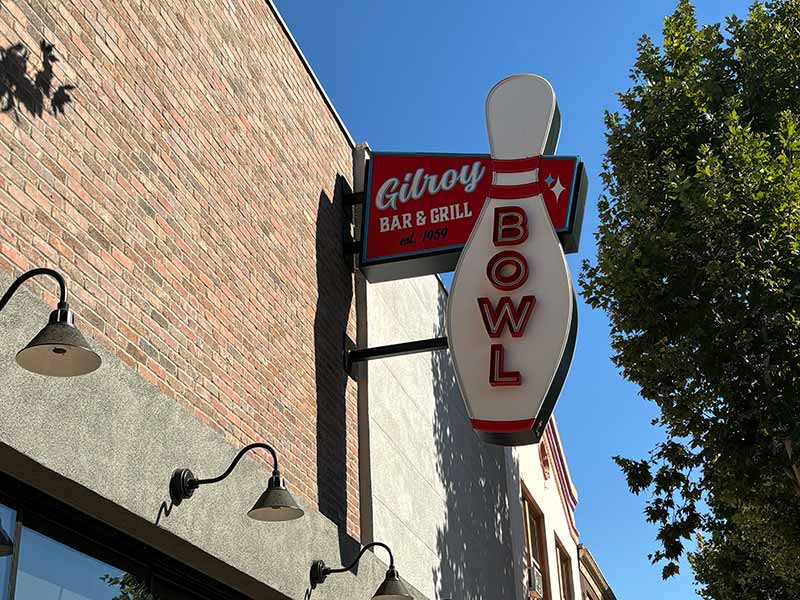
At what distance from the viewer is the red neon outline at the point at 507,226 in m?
10.2

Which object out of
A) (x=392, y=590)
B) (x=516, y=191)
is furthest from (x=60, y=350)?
(x=516, y=191)

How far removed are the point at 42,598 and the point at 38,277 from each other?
1.85m

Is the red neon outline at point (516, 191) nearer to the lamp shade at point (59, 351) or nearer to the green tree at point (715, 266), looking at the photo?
the green tree at point (715, 266)

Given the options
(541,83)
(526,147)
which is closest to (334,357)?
(526,147)

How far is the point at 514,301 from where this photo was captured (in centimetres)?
995

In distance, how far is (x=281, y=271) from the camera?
9656 mm

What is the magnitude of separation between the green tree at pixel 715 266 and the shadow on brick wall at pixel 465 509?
→ 8.13 feet

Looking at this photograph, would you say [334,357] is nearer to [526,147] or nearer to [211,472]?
[526,147]

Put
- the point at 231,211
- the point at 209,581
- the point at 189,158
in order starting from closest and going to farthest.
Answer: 1. the point at 209,581
2. the point at 189,158
3. the point at 231,211

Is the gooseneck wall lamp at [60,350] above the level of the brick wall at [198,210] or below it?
below

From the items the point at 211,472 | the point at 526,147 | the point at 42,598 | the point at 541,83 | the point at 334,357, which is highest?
the point at 541,83

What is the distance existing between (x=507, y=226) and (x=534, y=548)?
1181cm

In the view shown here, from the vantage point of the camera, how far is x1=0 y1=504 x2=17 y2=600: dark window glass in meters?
5.32

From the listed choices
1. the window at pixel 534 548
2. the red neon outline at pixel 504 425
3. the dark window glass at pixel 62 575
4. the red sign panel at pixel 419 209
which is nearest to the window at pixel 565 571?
the window at pixel 534 548
